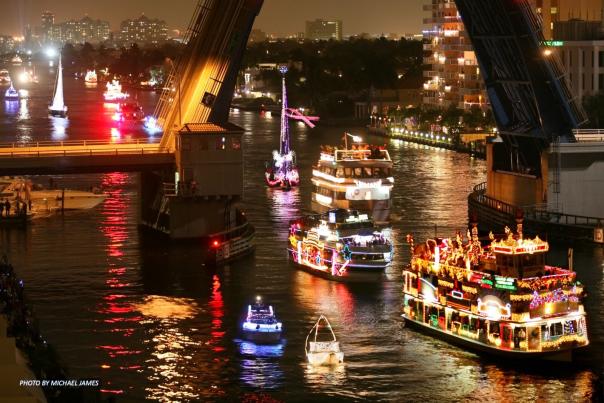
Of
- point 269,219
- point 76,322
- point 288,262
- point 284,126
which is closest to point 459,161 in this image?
point 284,126

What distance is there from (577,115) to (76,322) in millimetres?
13811

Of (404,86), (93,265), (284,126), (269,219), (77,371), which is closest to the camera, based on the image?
(77,371)

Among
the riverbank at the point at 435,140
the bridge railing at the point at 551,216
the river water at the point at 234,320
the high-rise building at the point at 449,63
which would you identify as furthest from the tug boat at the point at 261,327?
the high-rise building at the point at 449,63

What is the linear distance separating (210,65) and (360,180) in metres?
4.49

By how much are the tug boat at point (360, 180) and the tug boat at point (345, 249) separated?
663 cm

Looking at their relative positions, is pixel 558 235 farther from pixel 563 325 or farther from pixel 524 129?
pixel 563 325

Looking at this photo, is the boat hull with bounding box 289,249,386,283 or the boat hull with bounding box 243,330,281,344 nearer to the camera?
the boat hull with bounding box 243,330,281,344

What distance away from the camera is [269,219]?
34781 millimetres

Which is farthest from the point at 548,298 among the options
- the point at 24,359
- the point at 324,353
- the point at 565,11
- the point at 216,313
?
the point at 565,11

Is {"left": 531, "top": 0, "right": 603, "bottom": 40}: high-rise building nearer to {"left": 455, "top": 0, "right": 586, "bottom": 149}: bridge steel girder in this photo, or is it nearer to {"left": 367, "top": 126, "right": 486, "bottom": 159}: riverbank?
{"left": 367, "top": 126, "right": 486, "bottom": 159}: riverbank

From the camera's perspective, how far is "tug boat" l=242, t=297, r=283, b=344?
2134 centimetres

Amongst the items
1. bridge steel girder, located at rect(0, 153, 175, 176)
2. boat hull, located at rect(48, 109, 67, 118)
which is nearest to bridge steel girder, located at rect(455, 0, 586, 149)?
bridge steel girder, located at rect(0, 153, 175, 176)

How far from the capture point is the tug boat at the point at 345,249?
26.0m

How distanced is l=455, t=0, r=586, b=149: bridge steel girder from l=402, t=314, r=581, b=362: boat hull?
10070mm
